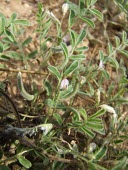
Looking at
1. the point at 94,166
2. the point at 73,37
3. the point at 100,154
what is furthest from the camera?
the point at 73,37

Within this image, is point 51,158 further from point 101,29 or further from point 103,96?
point 101,29

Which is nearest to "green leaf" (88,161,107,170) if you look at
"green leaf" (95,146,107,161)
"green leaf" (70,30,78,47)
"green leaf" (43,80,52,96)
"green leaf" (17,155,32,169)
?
"green leaf" (95,146,107,161)

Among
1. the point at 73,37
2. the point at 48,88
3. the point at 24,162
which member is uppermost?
the point at 73,37

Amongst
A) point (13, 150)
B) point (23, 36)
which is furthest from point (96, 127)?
point (23, 36)

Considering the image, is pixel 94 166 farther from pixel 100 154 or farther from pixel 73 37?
pixel 73 37

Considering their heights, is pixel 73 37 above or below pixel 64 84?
above

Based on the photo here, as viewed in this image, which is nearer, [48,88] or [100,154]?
[100,154]

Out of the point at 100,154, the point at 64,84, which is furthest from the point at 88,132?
the point at 64,84

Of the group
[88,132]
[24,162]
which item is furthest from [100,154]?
[24,162]

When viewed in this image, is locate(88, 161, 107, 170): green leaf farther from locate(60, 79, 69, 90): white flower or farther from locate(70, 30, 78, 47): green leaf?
locate(70, 30, 78, 47): green leaf

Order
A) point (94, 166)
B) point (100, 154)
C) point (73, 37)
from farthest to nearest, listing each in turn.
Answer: point (73, 37) → point (100, 154) → point (94, 166)

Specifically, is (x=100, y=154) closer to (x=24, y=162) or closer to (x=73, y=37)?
(x=24, y=162)
